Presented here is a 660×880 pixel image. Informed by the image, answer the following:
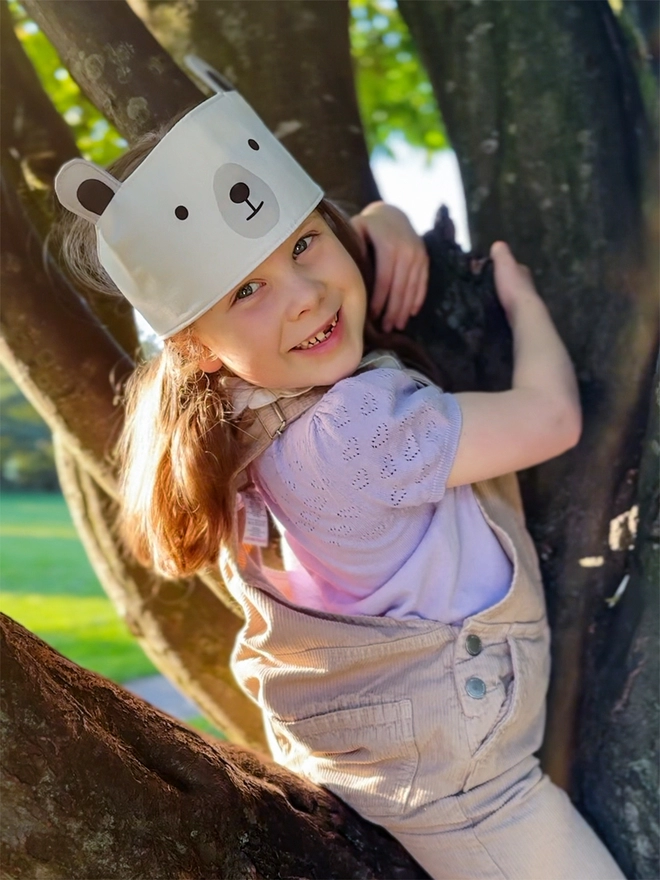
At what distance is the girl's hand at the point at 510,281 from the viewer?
2154 mm

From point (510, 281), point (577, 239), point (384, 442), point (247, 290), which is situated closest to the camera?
point (384, 442)

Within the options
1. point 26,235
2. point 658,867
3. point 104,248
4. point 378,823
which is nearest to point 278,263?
point 104,248

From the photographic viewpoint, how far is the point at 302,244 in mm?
1925

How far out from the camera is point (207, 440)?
1.86 metres

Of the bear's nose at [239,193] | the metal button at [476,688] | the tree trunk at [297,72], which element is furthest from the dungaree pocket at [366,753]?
the tree trunk at [297,72]

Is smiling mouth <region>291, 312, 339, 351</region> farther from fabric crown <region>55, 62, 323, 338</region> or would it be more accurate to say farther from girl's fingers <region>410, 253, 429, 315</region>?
girl's fingers <region>410, 253, 429, 315</region>

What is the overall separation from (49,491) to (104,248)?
19.2 m

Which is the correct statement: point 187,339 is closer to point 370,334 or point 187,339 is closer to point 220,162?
point 220,162

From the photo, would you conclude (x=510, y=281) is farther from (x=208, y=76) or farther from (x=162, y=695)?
(x=162, y=695)

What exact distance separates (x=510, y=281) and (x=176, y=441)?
2.88 ft

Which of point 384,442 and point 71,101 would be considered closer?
point 384,442

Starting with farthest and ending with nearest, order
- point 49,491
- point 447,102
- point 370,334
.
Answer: point 49,491 < point 447,102 < point 370,334

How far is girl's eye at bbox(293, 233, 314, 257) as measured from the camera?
6.27ft

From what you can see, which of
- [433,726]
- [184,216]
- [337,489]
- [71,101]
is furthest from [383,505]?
[71,101]
